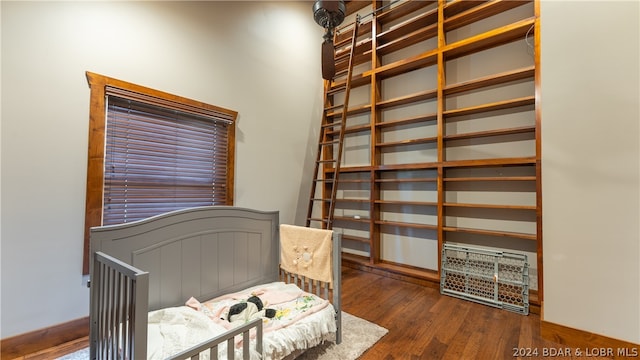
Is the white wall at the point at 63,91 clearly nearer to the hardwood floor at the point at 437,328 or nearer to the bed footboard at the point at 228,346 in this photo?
the hardwood floor at the point at 437,328

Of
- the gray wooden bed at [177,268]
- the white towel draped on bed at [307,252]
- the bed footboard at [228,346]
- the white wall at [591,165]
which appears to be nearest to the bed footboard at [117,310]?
the gray wooden bed at [177,268]

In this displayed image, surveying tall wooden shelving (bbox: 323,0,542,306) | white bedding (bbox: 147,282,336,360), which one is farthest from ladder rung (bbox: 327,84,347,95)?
white bedding (bbox: 147,282,336,360)

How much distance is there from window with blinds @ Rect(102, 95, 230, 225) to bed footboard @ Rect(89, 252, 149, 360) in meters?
0.88

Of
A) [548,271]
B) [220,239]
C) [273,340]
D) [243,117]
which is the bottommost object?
[273,340]

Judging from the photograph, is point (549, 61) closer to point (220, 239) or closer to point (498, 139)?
point (498, 139)

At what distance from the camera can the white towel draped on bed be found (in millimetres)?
1958

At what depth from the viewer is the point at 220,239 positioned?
2.11 meters

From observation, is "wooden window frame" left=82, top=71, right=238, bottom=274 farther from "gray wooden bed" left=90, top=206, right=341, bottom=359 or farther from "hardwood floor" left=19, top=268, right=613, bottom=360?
"hardwood floor" left=19, top=268, right=613, bottom=360

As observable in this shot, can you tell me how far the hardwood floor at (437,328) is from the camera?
1.80m

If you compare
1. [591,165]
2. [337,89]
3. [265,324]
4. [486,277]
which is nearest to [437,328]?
[486,277]

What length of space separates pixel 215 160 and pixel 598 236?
3247mm

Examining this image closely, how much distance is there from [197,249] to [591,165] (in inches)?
114

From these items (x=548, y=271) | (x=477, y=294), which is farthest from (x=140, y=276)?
(x=477, y=294)

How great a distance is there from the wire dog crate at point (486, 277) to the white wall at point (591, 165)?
54 centimetres
